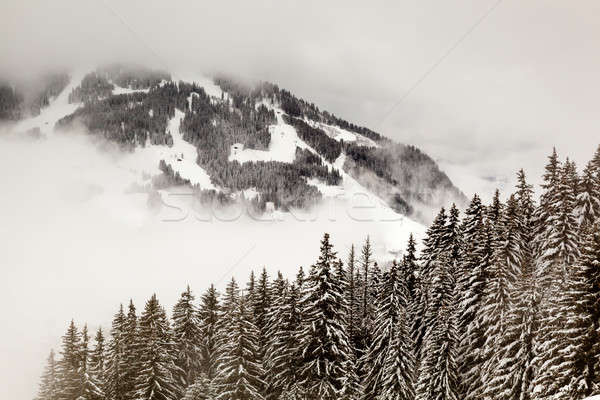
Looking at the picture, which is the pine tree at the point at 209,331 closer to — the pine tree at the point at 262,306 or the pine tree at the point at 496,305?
the pine tree at the point at 262,306

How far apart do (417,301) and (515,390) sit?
1980 cm

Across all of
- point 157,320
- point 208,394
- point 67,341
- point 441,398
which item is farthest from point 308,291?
point 67,341

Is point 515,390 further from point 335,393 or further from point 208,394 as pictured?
point 208,394

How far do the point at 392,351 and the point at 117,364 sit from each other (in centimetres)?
2694

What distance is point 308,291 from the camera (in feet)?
97.5

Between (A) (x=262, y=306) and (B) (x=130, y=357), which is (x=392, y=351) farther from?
(B) (x=130, y=357)

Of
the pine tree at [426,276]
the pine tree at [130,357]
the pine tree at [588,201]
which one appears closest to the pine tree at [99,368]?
the pine tree at [130,357]

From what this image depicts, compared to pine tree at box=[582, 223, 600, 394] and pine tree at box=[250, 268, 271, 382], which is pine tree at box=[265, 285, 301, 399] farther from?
pine tree at box=[582, 223, 600, 394]

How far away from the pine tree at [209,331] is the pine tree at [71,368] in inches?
481

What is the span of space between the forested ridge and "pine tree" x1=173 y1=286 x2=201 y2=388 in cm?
12

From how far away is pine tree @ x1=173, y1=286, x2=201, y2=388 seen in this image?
44.4 m

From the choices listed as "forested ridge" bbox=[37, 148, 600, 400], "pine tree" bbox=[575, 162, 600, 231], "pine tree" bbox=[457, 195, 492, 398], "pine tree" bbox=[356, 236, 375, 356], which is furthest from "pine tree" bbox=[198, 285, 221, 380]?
"pine tree" bbox=[575, 162, 600, 231]

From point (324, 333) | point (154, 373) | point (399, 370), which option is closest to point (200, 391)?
point (154, 373)

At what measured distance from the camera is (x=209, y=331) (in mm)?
48438
